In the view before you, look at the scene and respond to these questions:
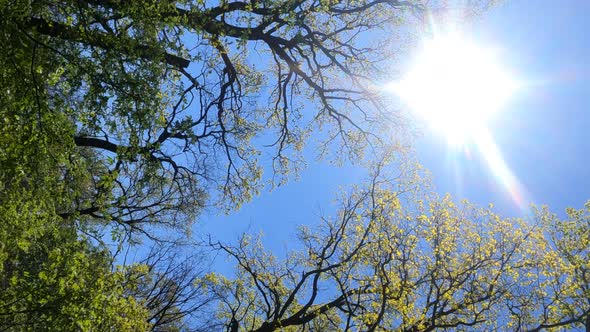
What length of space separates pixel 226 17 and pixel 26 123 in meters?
5.85

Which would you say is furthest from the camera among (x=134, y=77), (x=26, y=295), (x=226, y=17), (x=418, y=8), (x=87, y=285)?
(x=418, y=8)

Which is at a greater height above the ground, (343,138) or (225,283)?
(343,138)

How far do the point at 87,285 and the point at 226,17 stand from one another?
6685mm

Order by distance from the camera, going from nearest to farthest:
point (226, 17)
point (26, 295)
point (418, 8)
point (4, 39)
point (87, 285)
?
point (4, 39), point (26, 295), point (87, 285), point (226, 17), point (418, 8)

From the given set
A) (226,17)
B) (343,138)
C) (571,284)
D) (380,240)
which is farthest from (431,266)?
(226,17)

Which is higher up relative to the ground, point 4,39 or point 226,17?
point 226,17

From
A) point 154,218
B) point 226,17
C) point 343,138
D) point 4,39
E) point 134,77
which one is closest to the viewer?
point 4,39

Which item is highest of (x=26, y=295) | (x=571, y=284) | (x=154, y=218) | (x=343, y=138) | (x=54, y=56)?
(x=343, y=138)

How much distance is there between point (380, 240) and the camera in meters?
12.6

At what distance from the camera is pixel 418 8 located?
40.6ft

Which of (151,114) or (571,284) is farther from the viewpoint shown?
(571,284)

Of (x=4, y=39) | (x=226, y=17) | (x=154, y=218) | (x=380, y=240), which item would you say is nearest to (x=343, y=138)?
(x=380, y=240)

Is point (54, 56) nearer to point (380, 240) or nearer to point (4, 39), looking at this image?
point (4, 39)

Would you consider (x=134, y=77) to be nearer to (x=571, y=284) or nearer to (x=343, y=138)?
(x=343, y=138)
